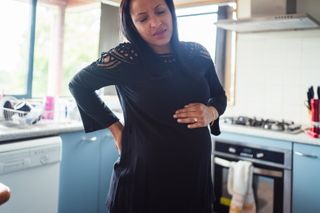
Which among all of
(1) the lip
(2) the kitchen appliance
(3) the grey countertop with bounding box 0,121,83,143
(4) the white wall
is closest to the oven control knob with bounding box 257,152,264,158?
(4) the white wall

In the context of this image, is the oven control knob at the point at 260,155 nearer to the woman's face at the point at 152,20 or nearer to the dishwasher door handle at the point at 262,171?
the dishwasher door handle at the point at 262,171

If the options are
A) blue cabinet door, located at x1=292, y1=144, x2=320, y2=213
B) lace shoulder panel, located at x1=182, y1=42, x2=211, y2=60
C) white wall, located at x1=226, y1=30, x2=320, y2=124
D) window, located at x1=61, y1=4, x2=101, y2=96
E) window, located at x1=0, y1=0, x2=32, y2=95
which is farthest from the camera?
window, located at x1=61, y1=4, x2=101, y2=96

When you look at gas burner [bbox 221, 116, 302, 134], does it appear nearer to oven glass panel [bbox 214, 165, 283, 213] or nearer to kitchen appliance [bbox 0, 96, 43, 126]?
oven glass panel [bbox 214, 165, 283, 213]

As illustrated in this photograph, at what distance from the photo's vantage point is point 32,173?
1582 millimetres

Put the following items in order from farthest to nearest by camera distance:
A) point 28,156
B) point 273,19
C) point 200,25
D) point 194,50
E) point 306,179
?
point 200,25
point 273,19
point 306,179
point 28,156
point 194,50

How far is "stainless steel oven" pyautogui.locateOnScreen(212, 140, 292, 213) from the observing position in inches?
71.4

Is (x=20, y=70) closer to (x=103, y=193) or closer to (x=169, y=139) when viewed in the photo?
(x=103, y=193)

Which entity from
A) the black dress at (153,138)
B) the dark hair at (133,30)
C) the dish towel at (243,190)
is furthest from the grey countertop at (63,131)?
the dark hair at (133,30)

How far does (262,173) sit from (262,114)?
2.18 feet

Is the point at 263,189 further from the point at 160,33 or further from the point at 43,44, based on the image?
the point at 43,44

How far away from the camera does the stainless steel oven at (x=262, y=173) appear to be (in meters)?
1.81

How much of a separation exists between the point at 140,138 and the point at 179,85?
21 centimetres

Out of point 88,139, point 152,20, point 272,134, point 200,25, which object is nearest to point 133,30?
point 152,20

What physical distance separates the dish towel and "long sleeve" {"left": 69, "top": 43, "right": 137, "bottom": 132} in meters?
1.14
